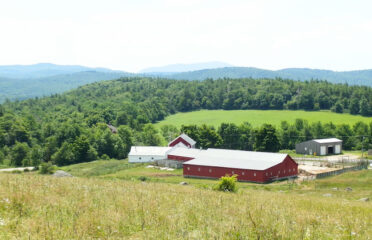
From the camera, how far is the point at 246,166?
188ft

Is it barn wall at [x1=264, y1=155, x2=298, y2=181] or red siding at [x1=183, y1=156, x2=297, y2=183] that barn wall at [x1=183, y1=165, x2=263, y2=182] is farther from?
barn wall at [x1=264, y1=155, x2=298, y2=181]

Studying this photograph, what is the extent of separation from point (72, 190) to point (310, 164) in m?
62.3

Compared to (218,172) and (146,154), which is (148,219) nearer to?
(218,172)

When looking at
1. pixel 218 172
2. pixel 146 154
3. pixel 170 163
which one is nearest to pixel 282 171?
pixel 218 172

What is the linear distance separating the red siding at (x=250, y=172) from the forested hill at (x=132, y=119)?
86.1 ft

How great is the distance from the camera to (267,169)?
55.8m

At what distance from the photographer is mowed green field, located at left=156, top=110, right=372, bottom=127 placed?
445ft

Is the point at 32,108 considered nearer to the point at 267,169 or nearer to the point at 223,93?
the point at 223,93

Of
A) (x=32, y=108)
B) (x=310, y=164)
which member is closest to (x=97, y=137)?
(x=310, y=164)

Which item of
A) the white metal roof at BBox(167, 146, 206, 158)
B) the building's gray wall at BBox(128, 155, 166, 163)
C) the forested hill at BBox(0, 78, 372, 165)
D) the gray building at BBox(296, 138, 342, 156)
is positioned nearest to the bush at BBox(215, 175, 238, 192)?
the white metal roof at BBox(167, 146, 206, 158)

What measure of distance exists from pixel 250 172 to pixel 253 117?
95.4 metres

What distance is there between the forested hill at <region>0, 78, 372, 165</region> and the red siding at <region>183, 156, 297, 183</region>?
26.3 meters

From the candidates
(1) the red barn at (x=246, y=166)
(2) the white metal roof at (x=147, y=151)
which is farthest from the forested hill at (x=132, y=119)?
(1) the red barn at (x=246, y=166)

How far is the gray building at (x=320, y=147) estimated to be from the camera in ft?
285
